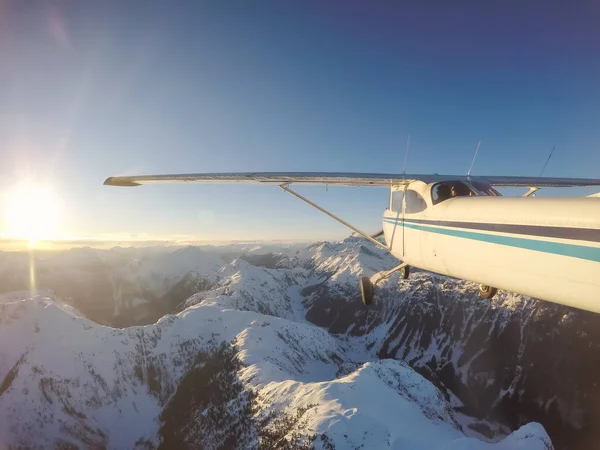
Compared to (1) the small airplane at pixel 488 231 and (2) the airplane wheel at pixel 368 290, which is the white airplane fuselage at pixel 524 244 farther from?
(2) the airplane wheel at pixel 368 290

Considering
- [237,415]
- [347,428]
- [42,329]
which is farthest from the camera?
[42,329]

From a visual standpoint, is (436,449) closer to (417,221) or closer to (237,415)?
(237,415)

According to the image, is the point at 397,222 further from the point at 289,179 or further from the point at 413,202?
the point at 289,179

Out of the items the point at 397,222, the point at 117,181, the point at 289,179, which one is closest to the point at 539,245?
the point at 397,222

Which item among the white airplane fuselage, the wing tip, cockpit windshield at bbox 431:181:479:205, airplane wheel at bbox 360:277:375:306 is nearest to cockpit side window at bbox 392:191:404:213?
cockpit windshield at bbox 431:181:479:205

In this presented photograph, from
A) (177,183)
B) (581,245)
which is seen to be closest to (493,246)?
(581,245)

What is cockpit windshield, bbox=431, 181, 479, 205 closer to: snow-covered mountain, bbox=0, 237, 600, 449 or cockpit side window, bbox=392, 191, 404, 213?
cockpit side window, bbox=392, 191, 404, 213

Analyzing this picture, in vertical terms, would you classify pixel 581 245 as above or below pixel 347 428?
above
